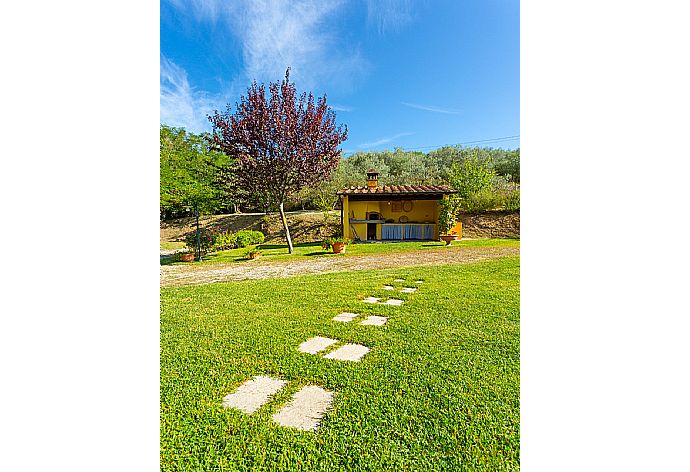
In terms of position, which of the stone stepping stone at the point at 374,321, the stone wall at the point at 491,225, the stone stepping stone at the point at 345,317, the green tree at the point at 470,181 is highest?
the green tree at the point at 470,181

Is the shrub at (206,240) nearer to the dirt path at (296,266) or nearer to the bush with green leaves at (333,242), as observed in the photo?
the dirt path at (296,266)

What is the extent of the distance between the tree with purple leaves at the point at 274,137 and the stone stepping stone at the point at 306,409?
19.1 feet

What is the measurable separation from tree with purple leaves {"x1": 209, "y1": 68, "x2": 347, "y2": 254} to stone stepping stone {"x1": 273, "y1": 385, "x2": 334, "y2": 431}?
5.84m

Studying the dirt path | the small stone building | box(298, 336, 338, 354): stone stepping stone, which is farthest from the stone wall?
box(298, 336, 338, 354): stone stepping stone

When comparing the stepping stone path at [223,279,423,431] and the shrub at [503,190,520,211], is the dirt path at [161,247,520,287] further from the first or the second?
the shrub at [503,190,520,211]

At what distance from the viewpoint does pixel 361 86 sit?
4.84 metres

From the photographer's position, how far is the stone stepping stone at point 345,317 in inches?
94.9

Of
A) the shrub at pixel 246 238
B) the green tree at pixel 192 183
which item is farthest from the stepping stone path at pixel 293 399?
the shrub at pixel 246 238

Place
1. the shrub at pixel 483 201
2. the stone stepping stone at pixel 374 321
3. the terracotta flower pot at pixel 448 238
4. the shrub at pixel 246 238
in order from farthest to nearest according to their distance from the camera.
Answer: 1. the shrub at pixel 483 201
2. the shrub at pixel 246 238
3. the terracotta flower pot at pixel 448 238
4. the stone stepping stone at pixel 374 321

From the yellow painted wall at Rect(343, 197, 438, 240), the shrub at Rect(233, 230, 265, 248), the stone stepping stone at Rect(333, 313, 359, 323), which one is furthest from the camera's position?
the yellow painted wall at Rect(343, 197, 438, 240)

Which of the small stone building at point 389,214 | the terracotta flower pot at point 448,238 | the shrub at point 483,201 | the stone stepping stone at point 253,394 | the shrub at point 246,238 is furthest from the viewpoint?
the shrub at point 483,201

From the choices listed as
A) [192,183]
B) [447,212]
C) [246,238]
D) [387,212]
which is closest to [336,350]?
[192,183]

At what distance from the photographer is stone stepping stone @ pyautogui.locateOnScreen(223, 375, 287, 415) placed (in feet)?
4.39
